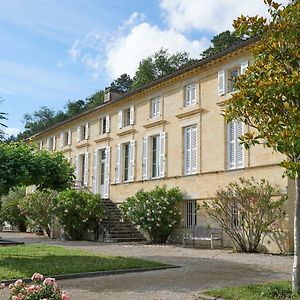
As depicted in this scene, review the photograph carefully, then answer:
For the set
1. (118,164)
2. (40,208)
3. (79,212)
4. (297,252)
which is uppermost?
(118,164)

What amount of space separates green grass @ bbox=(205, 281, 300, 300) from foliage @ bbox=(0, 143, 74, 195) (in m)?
6.28

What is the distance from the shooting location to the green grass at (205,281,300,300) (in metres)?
7.84

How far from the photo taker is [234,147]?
2006 cm

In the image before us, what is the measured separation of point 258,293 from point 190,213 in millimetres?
14008

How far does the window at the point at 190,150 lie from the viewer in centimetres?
2234

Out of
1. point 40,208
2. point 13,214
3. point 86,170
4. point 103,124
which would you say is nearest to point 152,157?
point 103,124

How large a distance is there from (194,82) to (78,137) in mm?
12749

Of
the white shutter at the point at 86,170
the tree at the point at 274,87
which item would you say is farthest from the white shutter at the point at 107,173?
the tree at the point at 274,87

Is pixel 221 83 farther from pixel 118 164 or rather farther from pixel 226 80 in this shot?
pixel 118 164

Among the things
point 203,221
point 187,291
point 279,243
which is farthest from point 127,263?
point 203,221

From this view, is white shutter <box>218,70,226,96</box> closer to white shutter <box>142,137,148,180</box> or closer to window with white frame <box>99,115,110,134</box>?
white shutter <box>142,137,148,180</box>

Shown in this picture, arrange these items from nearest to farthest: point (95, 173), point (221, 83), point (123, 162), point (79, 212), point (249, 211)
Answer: point (249, 211) → point (221, 83) → point (79, 212) → point (123, 162) → point (95, 173)

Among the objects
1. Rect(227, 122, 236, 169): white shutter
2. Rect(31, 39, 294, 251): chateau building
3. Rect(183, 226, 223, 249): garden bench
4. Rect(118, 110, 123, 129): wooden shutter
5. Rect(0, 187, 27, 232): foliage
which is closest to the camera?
Rect(31, 39, 294, 251): chateau building

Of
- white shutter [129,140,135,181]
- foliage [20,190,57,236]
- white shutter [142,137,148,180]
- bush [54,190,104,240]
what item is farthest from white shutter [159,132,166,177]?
foliage [20,190,57,236]
